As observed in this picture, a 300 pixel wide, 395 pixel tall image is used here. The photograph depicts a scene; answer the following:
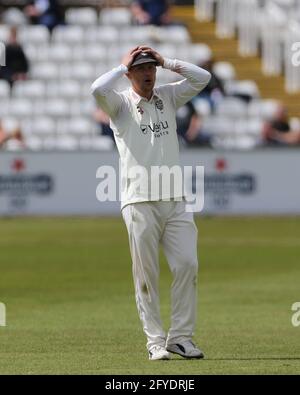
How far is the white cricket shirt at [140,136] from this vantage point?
33.1ft

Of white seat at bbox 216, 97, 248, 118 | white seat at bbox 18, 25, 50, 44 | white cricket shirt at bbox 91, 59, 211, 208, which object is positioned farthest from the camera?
white seat at bbox 18, 25, 50, 44

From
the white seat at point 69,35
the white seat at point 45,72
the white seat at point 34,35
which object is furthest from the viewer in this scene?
the white seat at point 69,35

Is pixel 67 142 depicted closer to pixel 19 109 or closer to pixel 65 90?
pixel 19 109

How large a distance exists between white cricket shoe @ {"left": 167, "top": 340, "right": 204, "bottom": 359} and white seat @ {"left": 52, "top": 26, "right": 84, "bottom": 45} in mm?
22623

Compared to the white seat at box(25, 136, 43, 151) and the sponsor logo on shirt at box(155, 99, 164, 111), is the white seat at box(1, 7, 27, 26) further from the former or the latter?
the sponsor logo on shirt at box(155, 99, 164, 111)

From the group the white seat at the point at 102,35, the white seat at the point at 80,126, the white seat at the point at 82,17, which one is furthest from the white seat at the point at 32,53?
the white seat at the point at 80,126

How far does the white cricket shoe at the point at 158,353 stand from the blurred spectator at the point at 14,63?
2083 cm

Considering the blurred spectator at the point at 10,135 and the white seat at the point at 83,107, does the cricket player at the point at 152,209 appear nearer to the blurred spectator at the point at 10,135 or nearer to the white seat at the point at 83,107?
the blurred spectator at the point at 10,135

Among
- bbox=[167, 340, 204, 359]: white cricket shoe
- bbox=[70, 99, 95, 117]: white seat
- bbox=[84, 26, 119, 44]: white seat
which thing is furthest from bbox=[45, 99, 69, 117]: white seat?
bbox=[167, 340, 204, 359]: white cricket shoe

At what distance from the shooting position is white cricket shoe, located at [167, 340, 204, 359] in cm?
1004

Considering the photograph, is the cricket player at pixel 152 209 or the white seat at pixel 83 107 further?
the white seat at pixel 83 107

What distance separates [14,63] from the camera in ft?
101

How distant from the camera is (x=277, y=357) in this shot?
32.9 ft

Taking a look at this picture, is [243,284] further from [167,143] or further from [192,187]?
[192,187]
